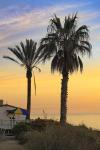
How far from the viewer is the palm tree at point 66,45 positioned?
47625 millimetres

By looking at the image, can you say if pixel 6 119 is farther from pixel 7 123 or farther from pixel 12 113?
pixel 7 123

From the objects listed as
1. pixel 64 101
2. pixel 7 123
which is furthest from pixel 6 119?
pixel 64 101

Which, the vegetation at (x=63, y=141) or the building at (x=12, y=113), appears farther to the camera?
the building at (x=12, y=113)

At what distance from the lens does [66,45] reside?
47656 millimetres

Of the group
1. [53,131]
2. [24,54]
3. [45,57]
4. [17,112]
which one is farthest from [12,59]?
[53,131]

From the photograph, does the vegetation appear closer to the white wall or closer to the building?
the white wall

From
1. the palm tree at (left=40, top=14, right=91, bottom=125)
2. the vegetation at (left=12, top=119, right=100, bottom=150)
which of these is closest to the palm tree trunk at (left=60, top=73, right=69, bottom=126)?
the palm tree at (left=40, top=14, right=91, bottom=125)

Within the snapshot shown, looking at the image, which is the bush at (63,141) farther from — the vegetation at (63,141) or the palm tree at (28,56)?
the palm tree at (28,56)

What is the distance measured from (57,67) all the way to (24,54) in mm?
10144

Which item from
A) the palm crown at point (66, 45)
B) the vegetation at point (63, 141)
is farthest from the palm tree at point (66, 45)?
the vegetation at point (63, 141)

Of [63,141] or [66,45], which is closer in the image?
[63,141]

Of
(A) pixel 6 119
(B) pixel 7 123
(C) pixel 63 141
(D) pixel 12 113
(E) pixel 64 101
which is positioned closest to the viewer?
(C) pixel 63 141

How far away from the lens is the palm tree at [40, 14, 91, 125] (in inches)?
1875

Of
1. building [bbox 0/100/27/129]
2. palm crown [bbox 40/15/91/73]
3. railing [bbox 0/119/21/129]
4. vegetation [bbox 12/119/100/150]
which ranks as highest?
palm crown [bbox 40/15/91/73]
